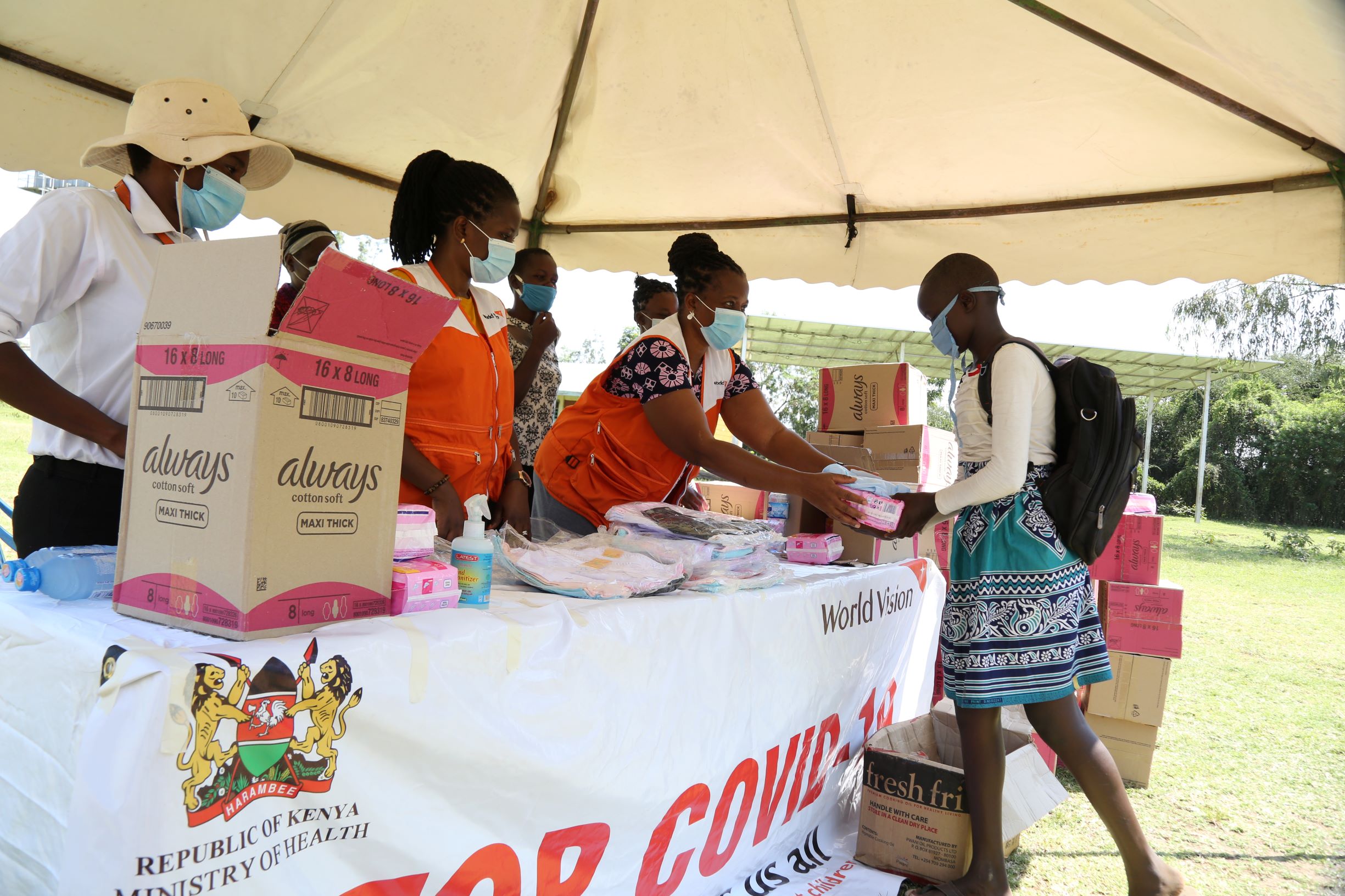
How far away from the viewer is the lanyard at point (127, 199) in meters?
1.62

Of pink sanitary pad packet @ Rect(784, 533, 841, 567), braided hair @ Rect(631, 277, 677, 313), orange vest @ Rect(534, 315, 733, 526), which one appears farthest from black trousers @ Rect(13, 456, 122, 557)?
braided hair @ Rect(631, 277, 677, 313)

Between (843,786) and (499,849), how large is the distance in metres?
1.61

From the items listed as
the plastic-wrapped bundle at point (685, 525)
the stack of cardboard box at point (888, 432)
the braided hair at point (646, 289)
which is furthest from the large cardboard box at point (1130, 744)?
the braided hair at point (646, 289)

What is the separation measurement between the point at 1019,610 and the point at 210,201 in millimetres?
2250

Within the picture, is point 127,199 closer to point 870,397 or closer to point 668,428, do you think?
point 668,428

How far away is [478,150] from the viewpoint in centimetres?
366

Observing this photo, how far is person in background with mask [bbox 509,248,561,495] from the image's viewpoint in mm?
3764

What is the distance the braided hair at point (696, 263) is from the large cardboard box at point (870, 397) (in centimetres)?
112

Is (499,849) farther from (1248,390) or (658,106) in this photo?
(1248,390)

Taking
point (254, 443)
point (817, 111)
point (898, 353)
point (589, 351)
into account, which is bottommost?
point (254, 443)

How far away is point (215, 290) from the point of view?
110 cm

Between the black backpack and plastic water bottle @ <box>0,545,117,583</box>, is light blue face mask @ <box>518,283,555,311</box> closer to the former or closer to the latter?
the black backpack

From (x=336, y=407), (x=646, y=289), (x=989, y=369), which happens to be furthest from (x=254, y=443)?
(x=646, y=289)

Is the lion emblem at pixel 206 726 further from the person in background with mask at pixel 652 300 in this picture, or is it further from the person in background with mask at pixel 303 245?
the person in background with mask at pixel 652 300
